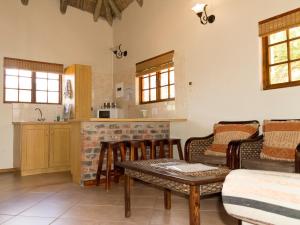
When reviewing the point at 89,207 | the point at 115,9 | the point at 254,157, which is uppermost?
the point at 115,9

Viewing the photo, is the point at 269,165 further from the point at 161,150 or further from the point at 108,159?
the point at 108,159

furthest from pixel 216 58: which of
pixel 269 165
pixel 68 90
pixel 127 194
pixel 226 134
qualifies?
pixel 68 90

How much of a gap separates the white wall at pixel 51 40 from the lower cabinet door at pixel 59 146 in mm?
867

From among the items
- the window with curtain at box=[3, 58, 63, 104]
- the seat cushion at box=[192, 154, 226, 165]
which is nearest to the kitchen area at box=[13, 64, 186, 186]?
the window with curtain at box=[3, 58, 63, 104]

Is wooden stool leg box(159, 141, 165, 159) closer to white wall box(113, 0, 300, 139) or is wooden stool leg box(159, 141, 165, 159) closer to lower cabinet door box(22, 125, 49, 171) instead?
white wall box(113, 0, 300, 139)

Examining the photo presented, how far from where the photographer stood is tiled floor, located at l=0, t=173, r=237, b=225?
8.33 feet

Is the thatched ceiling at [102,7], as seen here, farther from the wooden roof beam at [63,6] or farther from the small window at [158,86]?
the small window at [158,86]

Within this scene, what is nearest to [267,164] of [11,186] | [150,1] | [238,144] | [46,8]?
[238,144]

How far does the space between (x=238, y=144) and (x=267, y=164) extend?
37 centimetres

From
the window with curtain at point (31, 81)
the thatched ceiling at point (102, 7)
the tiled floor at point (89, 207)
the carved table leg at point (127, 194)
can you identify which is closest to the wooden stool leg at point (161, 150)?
the tiled floor at point (89, 207)

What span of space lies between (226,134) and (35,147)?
3.44 meters

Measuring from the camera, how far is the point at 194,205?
1.69 meters

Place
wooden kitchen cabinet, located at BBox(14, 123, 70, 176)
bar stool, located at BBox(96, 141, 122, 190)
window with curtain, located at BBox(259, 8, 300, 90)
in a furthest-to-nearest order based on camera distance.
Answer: wooden kitchen cabinet, located at BBox(14, 123, 70, 176)
bar stool, located at BBox(96, 141, 122, 190)
window with curtain, located at BBox(259, 8, 300, 90)

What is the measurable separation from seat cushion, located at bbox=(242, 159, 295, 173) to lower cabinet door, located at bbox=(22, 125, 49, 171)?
3.72 m
